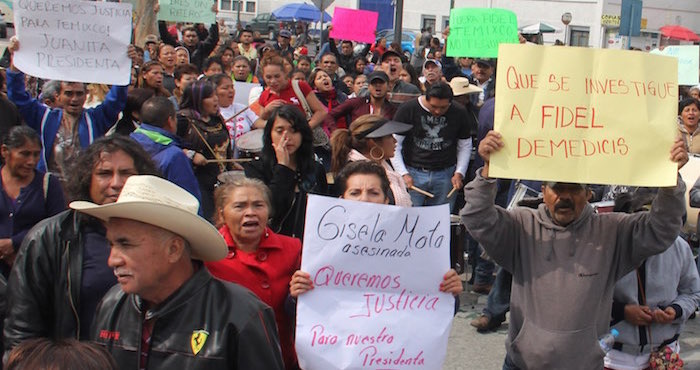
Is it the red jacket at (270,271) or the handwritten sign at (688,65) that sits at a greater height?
the handwritten sign at (688,65)

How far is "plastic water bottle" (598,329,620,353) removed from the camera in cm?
413

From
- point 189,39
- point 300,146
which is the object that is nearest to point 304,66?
point 189,39

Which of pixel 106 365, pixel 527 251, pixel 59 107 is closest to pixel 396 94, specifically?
pixel 59 107

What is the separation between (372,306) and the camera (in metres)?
3.39

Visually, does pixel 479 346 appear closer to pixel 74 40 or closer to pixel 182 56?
pixel 74 40

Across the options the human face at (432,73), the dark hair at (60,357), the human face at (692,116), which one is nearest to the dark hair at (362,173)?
the dark hair at (60,357)

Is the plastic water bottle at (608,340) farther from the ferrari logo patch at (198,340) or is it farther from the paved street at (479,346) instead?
the ferrari logo patch at (198,340)

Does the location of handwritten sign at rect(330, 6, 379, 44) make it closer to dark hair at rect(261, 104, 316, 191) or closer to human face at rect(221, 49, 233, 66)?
human face at rect(221, 49, 233, 66)

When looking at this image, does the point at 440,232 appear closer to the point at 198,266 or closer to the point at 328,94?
the point at 198,266

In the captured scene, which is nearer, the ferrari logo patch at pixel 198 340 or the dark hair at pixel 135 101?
the ferrari logo patch at pixel 198 340

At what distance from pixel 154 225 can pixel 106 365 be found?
0.63m

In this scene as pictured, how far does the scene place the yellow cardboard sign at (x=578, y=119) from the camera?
11.5ft

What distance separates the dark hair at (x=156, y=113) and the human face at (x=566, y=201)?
2.77 meters

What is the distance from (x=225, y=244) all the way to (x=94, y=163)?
2.69 feet
